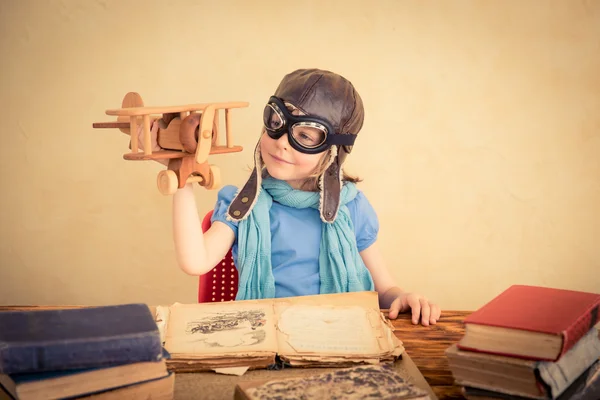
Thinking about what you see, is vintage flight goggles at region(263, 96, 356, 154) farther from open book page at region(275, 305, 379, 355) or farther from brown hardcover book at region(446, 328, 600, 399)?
brown hardcover book at region(446, 328, 600, 399)

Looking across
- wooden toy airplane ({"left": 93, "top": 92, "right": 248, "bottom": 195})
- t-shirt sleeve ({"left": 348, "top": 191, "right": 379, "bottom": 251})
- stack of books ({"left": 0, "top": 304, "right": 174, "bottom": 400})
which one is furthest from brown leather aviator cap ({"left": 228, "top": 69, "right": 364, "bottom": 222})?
stack of books ({"left": 0, "top": 304, "right": 174, "bottom": 400})

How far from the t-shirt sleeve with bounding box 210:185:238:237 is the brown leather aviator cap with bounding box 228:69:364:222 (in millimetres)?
33

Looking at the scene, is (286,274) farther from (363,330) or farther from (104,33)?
(104,33)

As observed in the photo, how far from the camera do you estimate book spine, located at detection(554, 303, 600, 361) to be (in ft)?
4.54

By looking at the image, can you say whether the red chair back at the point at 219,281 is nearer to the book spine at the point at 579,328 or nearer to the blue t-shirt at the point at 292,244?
the blue t-shirt at the point at 292,244

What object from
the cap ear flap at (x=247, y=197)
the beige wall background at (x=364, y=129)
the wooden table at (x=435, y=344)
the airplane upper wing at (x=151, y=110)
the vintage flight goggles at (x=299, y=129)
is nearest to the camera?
the wooden table at (x=435, y=344)

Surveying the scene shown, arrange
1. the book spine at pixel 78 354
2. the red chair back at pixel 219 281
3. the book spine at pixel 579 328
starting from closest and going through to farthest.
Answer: the book spine at pixel 78 354, the book spine at pixel 579 328, the red chair back at pixel 219 281

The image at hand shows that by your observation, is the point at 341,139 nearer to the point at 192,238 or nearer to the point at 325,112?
the point at 325,112

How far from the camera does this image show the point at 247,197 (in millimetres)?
2402

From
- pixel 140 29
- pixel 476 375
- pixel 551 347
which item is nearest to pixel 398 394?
pixel 476 375

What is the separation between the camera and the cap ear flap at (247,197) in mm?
2369

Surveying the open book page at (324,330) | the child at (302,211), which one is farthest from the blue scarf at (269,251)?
the open book page at (324,330)

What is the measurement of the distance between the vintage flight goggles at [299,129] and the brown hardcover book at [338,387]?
3.00 ft

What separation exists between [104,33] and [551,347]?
2448 mm
